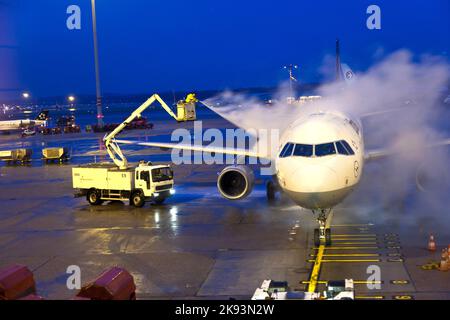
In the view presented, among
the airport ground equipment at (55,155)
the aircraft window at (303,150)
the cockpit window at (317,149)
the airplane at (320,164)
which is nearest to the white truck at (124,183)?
the airplane at (320,164)

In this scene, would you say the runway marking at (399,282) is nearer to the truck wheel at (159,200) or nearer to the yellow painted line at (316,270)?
the yellow painted line at (316,270)

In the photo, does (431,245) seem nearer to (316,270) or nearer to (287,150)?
(316,270)

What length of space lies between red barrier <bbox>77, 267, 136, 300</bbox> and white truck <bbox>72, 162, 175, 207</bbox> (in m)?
14.8

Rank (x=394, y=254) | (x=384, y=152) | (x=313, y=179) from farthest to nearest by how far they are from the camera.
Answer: (x=384, y=152)
(x=394, y=254)
(x=313, y=179)

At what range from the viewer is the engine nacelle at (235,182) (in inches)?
916

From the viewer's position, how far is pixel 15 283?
432 inches

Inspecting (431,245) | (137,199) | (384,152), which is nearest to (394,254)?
(431,245)

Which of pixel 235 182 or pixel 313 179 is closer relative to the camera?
pixel 313 179

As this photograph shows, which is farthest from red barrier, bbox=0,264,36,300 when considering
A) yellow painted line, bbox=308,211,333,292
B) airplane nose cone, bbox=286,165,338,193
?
airplane nose cone, bbox=286,165,338,193

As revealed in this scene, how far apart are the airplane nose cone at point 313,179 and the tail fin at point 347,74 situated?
71.0 feet

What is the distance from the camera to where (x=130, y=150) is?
2227 inches

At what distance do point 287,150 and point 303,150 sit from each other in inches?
26.0
